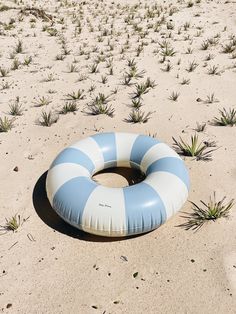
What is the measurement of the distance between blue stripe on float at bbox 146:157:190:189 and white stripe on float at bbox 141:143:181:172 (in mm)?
61

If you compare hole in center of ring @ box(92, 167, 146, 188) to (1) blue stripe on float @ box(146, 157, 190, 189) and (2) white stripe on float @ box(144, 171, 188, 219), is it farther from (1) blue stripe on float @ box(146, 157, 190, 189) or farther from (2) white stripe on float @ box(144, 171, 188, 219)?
(2) white stripe on float @ box(144, 171, 188, 219)

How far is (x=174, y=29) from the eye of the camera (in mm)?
9484

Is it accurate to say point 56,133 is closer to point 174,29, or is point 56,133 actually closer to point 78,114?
point 78,114

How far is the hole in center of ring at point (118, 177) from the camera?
4520mm

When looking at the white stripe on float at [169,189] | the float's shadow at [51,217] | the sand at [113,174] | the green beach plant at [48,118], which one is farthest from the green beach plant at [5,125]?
the white stripe on float at [169,189]

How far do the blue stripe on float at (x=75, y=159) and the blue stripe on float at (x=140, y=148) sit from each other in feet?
1.67

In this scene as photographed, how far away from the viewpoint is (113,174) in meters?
4.67

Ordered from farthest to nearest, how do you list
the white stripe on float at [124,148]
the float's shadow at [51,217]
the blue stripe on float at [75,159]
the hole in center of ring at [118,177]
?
the hole in center of ring at [118,177]
the white stripe on float at [124,148]
the blue stripe on float at [75,159]
the float's shadow at [51,217]

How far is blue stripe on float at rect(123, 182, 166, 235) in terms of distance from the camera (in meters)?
3.50

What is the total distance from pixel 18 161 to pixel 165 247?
2.43 meters

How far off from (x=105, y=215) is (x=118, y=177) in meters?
1.19

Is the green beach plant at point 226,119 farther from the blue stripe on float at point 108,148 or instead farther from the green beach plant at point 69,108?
the green beach plant at point 69,108

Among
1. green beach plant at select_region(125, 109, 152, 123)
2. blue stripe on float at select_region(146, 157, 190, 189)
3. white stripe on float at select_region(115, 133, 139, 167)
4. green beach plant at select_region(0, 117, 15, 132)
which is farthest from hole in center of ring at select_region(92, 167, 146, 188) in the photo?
green beach plant at select_region(0, 117, 15, 132)

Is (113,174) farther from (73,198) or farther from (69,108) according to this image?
(69,108)
